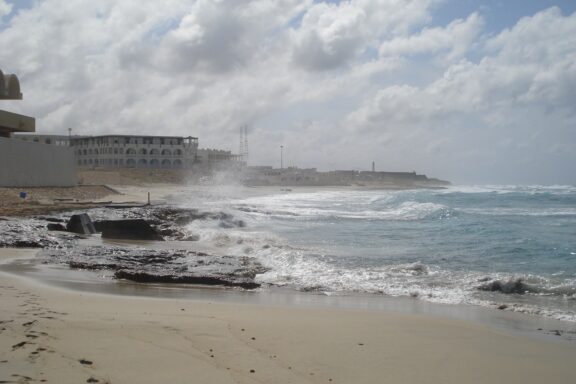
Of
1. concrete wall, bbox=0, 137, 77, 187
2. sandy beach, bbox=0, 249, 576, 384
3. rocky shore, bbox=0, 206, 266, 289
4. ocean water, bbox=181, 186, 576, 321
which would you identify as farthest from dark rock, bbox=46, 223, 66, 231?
concrete wall, bbox=0, 137, 77, 187

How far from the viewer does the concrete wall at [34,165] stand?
97.6 feet

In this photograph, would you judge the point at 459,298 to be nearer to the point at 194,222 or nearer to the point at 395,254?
the point at 395,254

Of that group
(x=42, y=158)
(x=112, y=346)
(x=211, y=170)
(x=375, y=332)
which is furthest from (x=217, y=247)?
(x=211, y=170)

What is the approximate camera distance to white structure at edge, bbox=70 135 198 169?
82812mm

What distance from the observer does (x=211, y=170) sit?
84.8 m

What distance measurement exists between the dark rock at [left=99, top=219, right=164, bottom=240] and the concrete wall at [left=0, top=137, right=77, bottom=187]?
16.9 meters

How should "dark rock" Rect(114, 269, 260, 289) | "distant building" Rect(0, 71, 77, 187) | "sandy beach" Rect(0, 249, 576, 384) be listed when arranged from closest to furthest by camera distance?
"sandy beach" Rect(0, 249, 576, 384) < "dark rock" Rect(114, 269, 260, 289) < "distant building" Rect(0, 71, 77, 187)

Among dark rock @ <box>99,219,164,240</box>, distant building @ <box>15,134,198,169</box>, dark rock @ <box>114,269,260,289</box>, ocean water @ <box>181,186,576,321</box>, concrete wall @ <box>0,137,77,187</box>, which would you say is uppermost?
distant building @ <box>15,134,198,169</box>

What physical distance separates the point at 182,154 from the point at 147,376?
8290 centimetres

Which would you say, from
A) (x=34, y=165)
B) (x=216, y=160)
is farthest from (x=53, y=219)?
(x=216, y=160)

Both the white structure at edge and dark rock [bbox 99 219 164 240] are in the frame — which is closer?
dark rock [bbox 99 219 164 240]

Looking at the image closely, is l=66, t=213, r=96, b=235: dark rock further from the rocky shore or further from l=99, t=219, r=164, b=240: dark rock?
l=99, t=219, r=164, b=240: dark rock

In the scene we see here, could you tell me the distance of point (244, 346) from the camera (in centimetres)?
518

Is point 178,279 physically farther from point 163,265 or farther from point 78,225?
point 78,225
